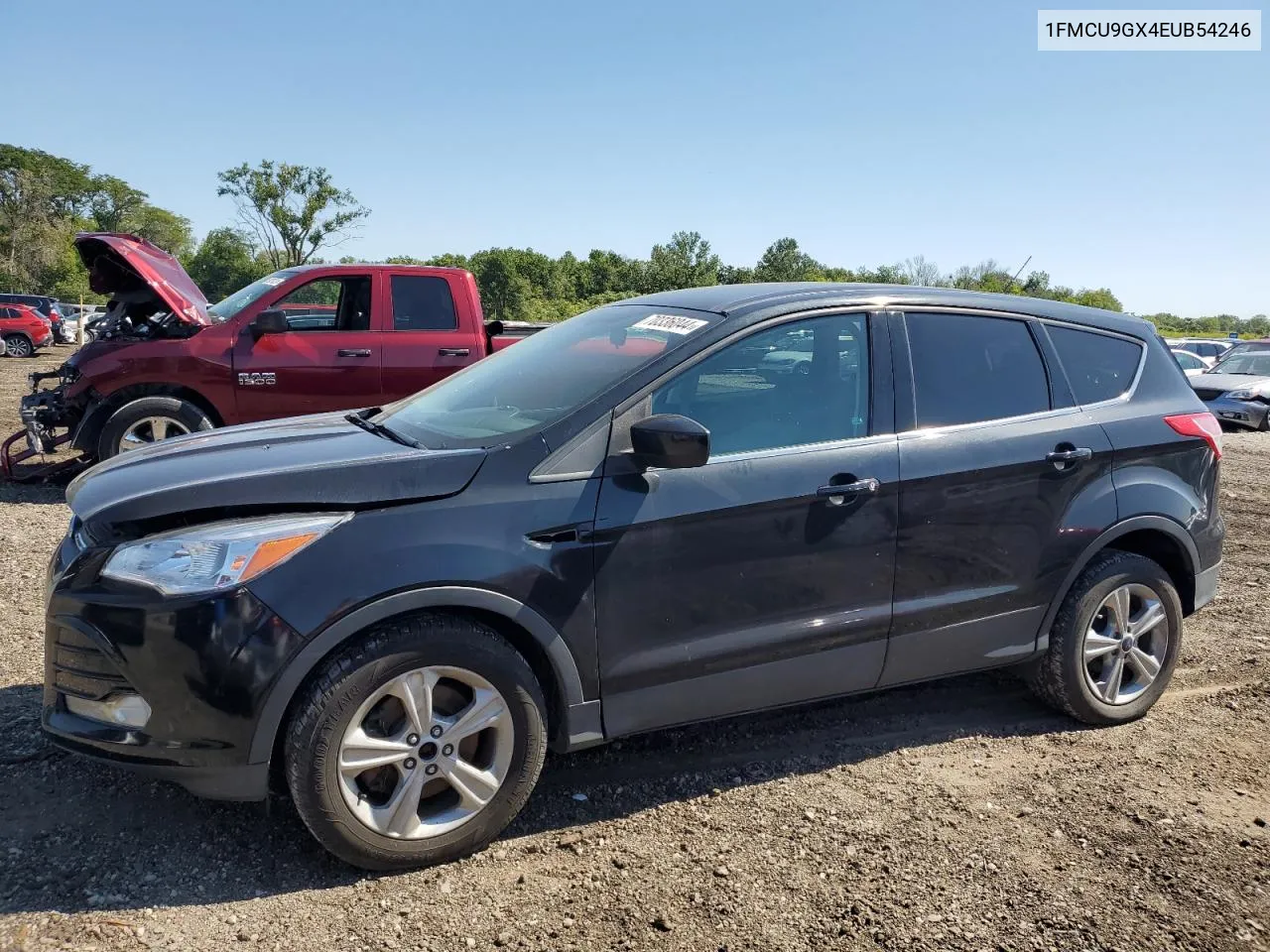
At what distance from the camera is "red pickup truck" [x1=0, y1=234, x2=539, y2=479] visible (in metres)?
7.83

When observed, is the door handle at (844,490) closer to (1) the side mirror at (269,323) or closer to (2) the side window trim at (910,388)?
(2) the side window trim at (910,388)

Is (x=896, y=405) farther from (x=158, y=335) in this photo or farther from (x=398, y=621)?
(x=158, y=335)

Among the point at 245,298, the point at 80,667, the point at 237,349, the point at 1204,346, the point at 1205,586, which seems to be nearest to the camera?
the point at 80,667

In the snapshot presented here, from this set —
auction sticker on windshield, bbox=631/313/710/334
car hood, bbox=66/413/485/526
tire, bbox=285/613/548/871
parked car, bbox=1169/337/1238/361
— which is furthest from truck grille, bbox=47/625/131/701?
parked car, bbox=1169/337/1238/361

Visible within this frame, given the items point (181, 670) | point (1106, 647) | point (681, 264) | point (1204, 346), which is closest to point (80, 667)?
point (181, 670)

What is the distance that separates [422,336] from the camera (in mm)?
8461

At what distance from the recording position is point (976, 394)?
12.2 feet

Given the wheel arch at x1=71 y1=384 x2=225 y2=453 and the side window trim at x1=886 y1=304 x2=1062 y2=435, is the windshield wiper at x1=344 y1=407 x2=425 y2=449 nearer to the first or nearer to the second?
the side window trim at x1=886 y1=304 x2=1062 y2=435

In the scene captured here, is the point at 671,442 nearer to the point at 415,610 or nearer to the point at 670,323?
the point at 670,323

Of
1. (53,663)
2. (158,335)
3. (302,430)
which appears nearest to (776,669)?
(302,430)

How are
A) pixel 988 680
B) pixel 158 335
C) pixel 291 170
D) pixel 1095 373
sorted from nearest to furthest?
1. pixel 1095 373
2. pixel 988 680
3. pixel 158 335
4. pixel 291 170

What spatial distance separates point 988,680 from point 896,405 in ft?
5.73

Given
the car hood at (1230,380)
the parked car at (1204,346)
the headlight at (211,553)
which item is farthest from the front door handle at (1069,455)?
the parked car at (1204,346)

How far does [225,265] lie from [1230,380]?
2399 inches
